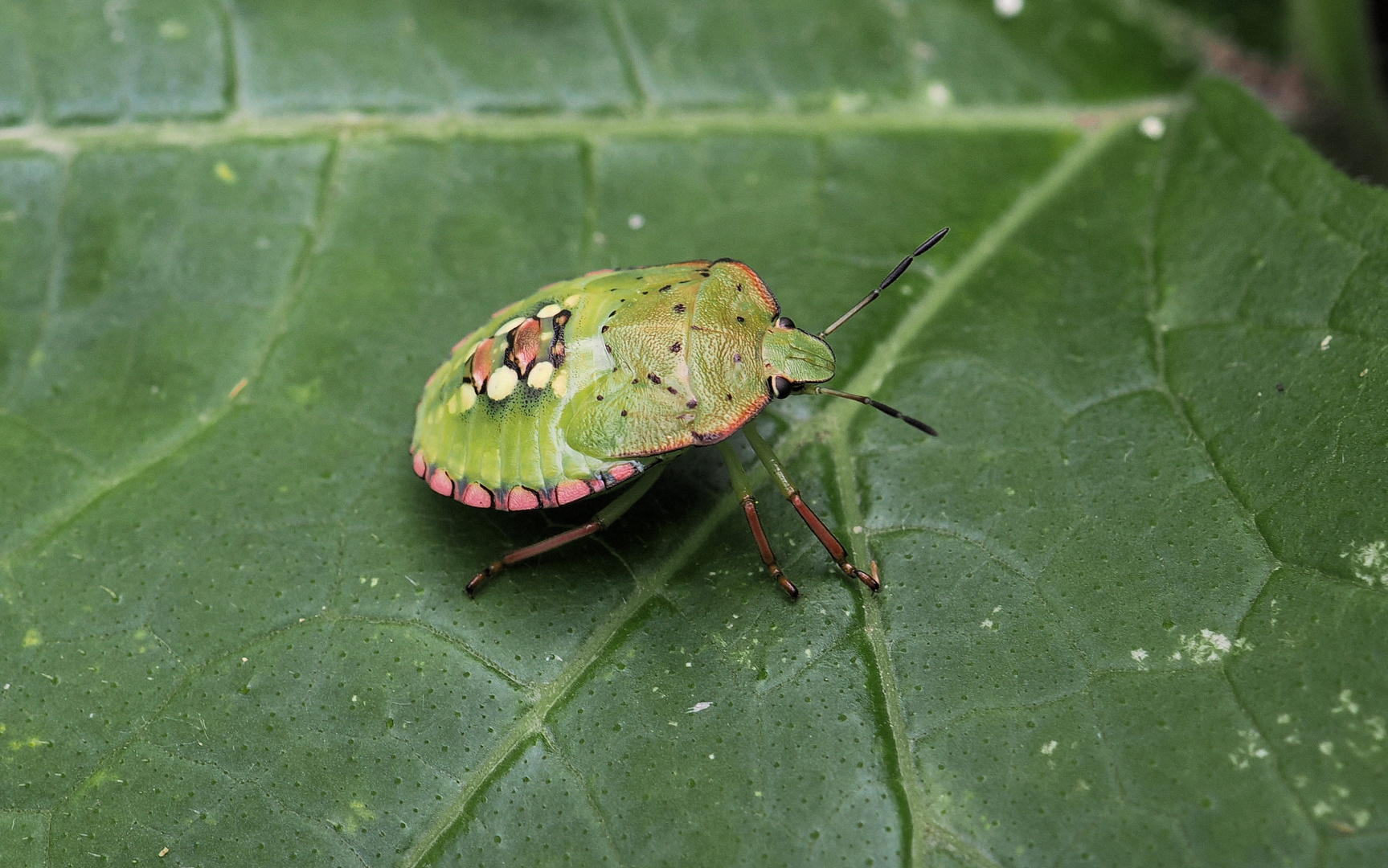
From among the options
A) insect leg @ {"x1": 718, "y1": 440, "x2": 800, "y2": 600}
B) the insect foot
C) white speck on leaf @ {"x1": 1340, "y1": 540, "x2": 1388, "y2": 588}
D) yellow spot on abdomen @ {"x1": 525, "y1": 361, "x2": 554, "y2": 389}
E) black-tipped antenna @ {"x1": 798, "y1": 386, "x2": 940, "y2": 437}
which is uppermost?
white speck on leaf @ {"x1": 1340, "y1": 540, "x2": 1388, "y2": 588}

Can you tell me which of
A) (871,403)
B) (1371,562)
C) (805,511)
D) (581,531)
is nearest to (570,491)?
(581,531)

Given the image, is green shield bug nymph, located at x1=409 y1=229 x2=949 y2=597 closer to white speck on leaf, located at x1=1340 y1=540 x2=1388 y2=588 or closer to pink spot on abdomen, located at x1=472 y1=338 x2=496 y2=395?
pink spot on abdomen, located at x1=472 y1=338 x2=496 y2=395

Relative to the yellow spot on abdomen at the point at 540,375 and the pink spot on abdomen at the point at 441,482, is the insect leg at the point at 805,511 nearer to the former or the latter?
the yellow spot on abdomen at the point at 540,375

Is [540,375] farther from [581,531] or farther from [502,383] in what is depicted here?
[581,531]

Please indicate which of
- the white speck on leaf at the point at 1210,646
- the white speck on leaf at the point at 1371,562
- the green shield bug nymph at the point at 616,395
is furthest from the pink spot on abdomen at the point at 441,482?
the white speck on leaf at the point at 1371,562

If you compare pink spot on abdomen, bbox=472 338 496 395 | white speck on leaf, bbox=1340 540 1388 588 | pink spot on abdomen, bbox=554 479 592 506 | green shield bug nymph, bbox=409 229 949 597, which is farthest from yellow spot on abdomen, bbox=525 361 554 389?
white speck on leaf, bbox=1340 540 1388 588

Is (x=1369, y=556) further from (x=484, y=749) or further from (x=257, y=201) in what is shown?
(x=257, y=201)

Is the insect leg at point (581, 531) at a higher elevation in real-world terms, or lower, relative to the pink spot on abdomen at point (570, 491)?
lower
